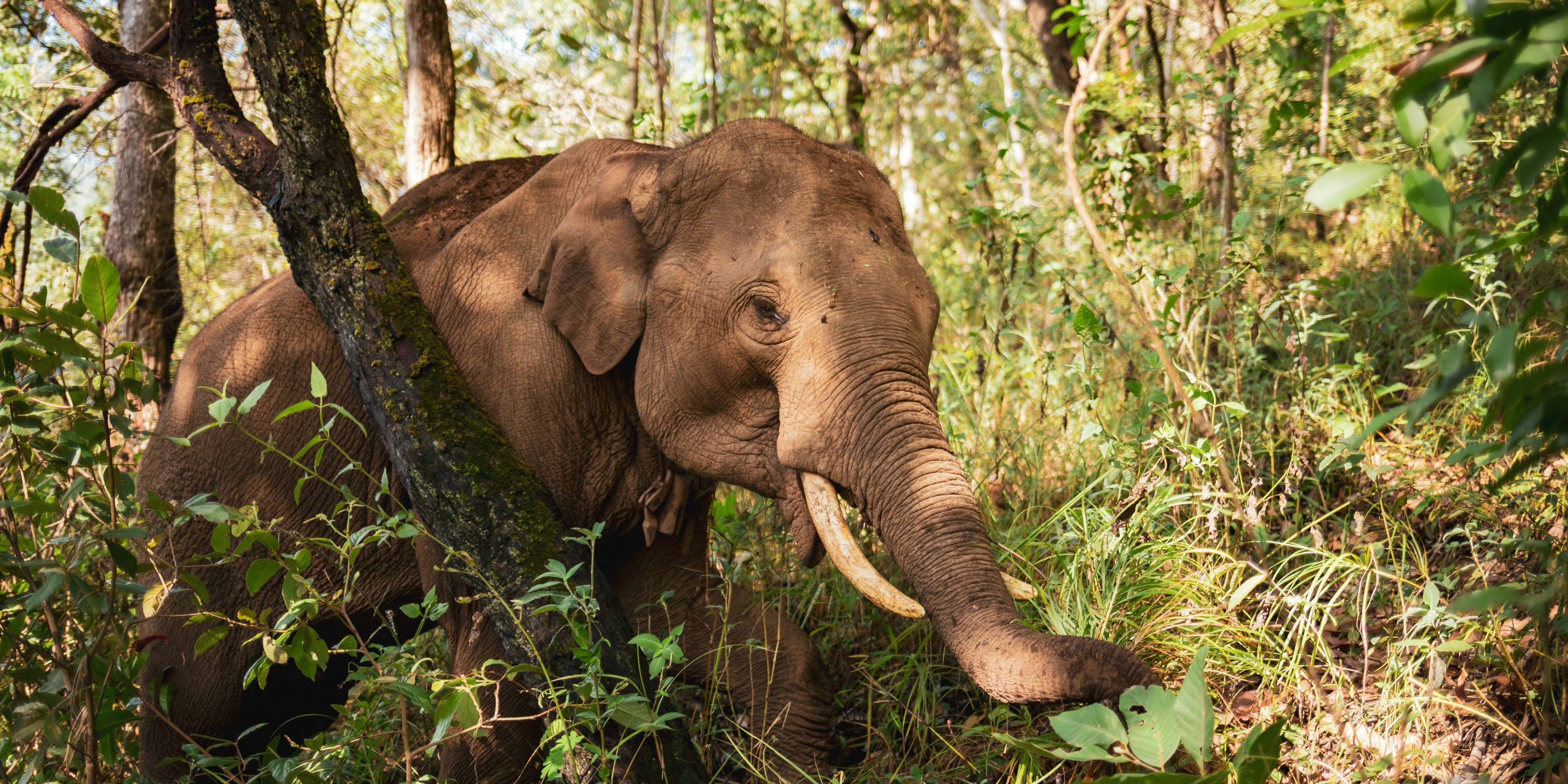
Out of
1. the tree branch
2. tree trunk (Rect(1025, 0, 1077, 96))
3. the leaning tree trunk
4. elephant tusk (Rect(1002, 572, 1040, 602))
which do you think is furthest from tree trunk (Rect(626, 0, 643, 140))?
elephant tusk (Rect(1002, 572, 1040, 602))

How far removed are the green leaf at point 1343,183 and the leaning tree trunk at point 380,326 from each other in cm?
231

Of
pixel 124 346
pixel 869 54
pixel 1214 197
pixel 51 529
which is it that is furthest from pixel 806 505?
pixel 869 54

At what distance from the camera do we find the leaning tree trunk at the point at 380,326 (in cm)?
317

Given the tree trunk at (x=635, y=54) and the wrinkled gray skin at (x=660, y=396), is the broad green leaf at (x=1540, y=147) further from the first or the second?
the tree trunk at (x=635, y=54)

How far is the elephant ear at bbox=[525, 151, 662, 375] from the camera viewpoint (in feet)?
11.3

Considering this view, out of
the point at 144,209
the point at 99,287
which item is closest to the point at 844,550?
the point at 99,287

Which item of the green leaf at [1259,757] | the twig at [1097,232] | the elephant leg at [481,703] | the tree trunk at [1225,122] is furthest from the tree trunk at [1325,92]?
the elephant leg at [481,703]

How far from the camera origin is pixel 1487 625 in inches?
131

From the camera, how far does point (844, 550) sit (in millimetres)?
3064

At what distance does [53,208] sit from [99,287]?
234mm

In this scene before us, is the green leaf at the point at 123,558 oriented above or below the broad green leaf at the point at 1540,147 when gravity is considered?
below

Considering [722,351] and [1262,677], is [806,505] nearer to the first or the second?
[722,351]

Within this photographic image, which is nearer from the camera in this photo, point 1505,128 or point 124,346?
point 124,346

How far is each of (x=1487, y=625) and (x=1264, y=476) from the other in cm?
145
